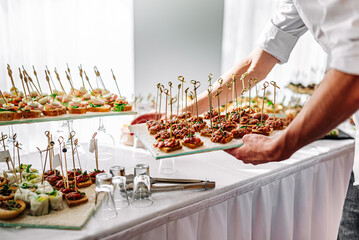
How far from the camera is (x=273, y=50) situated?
7.02ft

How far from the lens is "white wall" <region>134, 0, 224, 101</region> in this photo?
4.63m

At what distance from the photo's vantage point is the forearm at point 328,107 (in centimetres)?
119

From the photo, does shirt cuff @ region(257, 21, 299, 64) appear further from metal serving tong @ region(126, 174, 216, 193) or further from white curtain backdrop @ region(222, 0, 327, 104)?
white curtain backdrop @ region(222, 0, 327, 104)

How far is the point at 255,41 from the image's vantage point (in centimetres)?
516

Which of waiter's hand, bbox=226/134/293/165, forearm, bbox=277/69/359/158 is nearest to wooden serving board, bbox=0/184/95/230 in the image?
waiter's hand, bbox=226/134/293/165

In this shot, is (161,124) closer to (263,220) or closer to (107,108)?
(107,108)

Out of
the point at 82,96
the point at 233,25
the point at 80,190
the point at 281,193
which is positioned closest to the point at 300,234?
the point at 281,193

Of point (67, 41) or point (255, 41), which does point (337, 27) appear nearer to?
point (67, 41)

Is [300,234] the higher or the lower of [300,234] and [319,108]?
the lower

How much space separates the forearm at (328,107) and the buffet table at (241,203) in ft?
1.85

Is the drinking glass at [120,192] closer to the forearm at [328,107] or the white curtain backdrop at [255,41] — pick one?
the forearm at [328,107]

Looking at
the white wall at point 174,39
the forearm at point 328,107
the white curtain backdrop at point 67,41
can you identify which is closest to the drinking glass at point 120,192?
the forearm at point 328,107

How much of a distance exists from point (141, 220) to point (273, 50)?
4.44 feet

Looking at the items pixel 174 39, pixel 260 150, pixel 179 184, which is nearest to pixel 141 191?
pixel 179 184
